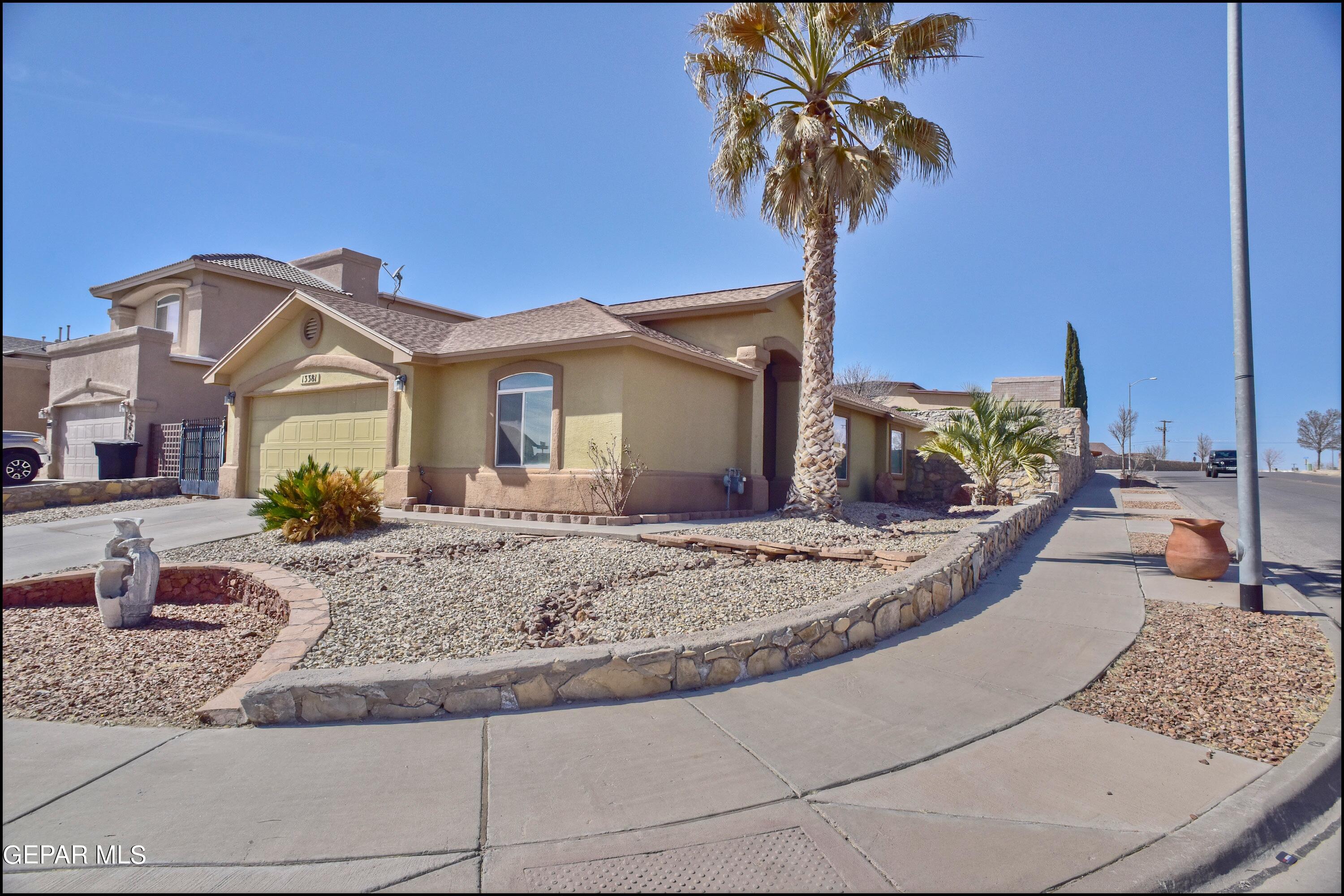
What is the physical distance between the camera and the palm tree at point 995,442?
16.0 m

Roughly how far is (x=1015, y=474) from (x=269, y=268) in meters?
24.7

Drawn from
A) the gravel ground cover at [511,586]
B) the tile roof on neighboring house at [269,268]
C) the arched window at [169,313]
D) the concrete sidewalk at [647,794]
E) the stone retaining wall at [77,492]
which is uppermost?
the tile roof on neighboring house at [269,268]

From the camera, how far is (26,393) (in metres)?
24.1

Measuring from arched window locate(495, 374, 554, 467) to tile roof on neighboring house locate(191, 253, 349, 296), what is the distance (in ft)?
36.2

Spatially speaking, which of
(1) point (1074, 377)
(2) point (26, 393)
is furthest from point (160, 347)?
(1) point (1074, 377)

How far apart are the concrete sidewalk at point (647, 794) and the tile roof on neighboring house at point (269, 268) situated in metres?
19.9

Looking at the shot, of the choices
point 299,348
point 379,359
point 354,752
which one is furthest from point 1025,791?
point 299,348

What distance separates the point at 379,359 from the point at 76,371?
13696mm

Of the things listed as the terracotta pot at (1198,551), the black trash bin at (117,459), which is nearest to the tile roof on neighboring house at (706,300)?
the terracotta pot at (1198,551)

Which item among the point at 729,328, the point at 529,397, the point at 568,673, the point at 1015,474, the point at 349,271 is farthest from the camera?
the point at 349,271

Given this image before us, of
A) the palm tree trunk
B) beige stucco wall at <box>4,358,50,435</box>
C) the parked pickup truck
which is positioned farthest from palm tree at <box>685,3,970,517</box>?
the parked pickup truck

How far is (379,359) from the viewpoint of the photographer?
46.2ft

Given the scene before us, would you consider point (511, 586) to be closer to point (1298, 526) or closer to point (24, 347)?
point (1298, 526)

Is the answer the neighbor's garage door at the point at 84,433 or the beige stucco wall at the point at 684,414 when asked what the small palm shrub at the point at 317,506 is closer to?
the beige stucco wall at the point at 684,414
